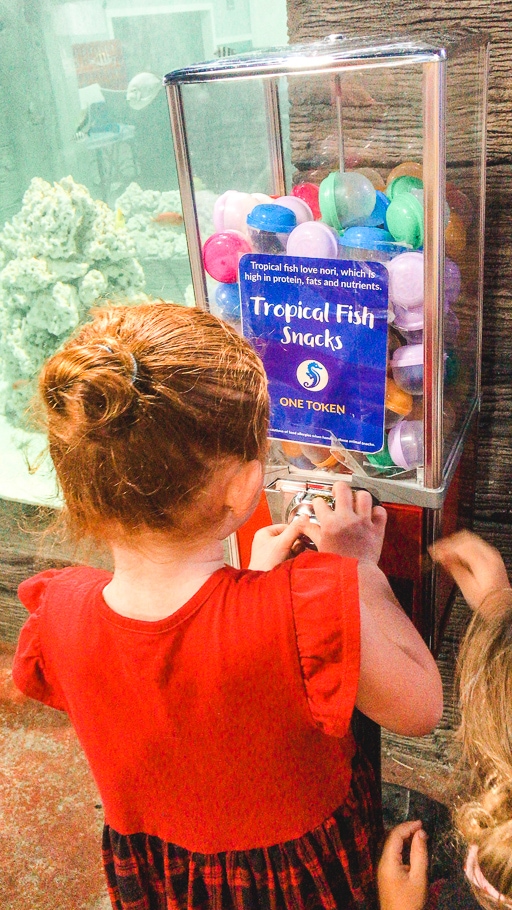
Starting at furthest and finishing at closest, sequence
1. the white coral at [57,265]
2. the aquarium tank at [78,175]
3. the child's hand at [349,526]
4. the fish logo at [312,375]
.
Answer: the white coral at [57,265] → the aquarium tank at [78,175] → the fish logo at [312,375] → the child's hand at [349,526]

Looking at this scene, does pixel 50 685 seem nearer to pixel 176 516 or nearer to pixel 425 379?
pixel 176 516

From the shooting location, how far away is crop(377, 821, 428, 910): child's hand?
935 millimetres

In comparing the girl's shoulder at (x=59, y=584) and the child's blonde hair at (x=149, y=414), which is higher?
the child's blonde hair at (x=149, y=414)

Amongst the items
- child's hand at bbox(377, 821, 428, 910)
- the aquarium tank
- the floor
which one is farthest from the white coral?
child's hand at bbox(377, 821, 428, 910)

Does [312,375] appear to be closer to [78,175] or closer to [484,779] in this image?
[484,779]

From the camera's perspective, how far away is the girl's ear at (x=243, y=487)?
2.67 ft

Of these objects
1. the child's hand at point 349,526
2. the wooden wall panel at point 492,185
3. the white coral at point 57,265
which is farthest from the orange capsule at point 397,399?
the white coral at point 57,265

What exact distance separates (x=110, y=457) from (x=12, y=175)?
7.51ft

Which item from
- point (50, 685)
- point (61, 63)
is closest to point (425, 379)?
point (50, 685)

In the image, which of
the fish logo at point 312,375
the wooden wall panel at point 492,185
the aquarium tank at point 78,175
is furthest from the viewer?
the aquarium tank at point 78,175

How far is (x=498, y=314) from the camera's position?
1.34m

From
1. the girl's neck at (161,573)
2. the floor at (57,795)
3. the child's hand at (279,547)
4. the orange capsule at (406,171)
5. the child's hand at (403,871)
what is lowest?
the floor at (57,795)

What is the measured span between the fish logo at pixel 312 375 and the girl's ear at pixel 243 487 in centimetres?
27

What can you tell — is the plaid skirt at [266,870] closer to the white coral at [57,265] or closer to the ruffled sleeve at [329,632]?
the ruffled sleeve at [329,632]
